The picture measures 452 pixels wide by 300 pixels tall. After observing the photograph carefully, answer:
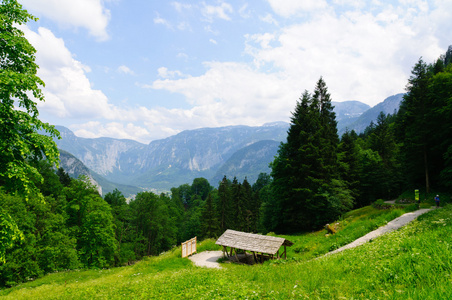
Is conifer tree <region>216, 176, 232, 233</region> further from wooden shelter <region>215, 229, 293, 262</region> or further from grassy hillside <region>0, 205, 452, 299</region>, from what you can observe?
grassy hillside <region>0, 205, 452, 299</region>

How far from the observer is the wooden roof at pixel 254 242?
1947 cm

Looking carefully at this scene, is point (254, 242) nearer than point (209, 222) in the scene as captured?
Yes

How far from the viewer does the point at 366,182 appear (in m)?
48.6

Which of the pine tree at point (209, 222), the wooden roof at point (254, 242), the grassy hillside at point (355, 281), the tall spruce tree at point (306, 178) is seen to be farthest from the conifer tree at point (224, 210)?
the grassy hillside at point (355, 281)

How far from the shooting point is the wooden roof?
63.9 feet

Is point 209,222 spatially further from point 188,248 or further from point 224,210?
point 188,248

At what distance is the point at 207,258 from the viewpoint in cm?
2291

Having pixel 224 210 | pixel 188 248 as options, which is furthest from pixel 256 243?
pixel 224 210

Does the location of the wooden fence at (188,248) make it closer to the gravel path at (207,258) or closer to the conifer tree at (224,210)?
the gravel path at (207,258)

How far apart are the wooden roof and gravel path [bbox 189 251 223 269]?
192cm

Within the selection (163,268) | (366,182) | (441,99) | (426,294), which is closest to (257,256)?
(163,268)

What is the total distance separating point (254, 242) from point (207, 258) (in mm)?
5382

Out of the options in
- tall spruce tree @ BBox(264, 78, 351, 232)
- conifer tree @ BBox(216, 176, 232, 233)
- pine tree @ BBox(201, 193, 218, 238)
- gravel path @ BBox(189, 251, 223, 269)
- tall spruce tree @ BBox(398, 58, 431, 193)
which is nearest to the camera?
gravel path @ BBox(189, 251, 223, 269)

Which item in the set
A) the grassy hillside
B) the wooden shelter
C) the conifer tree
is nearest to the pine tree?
the conifer tree
